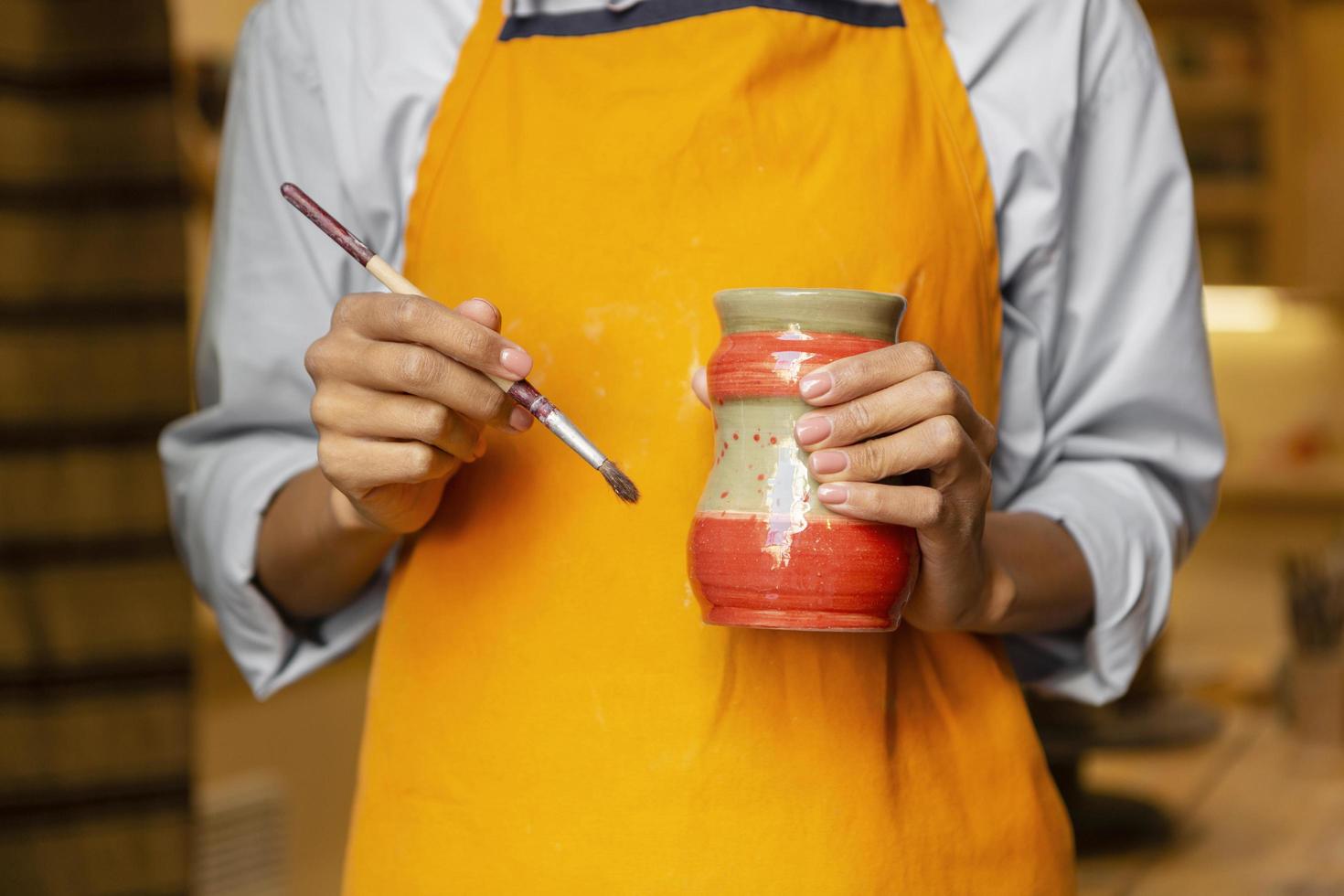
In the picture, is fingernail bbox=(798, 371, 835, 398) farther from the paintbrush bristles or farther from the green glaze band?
the paintbrush bristles

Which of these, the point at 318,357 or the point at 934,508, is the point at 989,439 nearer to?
the point at 934,508

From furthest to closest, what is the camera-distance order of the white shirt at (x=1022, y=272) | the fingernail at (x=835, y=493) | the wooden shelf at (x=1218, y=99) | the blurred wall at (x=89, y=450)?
the wooden shelf at (x=1218, y=99)
the blurred wall at (x=89, y=450)
the white shirt at (x=1022, y=272)
the fingernail at (x=835, y=493)

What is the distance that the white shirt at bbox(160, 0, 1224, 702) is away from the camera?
1.01 meters

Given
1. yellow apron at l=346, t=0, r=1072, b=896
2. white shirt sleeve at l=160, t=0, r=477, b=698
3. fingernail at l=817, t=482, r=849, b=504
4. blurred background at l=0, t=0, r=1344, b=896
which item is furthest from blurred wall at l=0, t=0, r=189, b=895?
fingernail at l=817, t=482, r=849, b=504

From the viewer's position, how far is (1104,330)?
3.46 ft

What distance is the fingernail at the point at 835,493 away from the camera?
75 cm

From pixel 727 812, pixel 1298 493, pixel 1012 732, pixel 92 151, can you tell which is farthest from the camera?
pixel 1298 493

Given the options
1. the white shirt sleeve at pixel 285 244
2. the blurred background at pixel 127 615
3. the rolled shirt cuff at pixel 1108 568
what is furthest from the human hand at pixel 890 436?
the blurred background at pixel 127 615

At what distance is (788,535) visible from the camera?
761 millimetres

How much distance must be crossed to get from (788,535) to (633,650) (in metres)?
0.18

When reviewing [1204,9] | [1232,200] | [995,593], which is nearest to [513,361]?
[995,593]

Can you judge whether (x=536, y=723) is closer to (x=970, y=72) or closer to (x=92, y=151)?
(x=970, y=72)

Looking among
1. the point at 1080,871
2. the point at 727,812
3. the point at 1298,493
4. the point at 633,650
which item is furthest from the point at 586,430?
the point at 1298,493

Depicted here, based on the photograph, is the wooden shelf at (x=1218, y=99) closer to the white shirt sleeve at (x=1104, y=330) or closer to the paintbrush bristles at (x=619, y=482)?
the white shirt sleeve at (x=1104, y=330)
